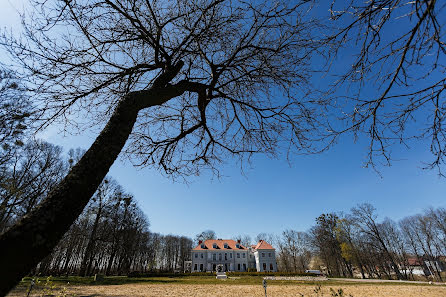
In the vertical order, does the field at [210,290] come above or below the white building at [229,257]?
below

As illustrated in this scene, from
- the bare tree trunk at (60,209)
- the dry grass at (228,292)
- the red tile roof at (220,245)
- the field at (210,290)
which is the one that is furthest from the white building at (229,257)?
the bare tree trunk at (60,209)

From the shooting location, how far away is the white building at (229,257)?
161 ft

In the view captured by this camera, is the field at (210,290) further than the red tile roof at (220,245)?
No

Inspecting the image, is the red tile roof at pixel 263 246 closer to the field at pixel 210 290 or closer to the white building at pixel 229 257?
the white building at pixel 229 257

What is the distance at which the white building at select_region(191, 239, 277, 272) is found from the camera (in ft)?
161

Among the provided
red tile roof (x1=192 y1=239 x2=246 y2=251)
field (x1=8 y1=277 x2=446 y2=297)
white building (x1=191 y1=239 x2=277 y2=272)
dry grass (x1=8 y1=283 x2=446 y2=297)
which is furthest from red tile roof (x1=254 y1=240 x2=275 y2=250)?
dry grass (x1=8 y1=283 x2=446 y2=297)

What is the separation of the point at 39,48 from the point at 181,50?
1.90 m

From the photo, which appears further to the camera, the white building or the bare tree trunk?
the white building

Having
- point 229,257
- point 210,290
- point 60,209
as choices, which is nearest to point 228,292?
point 210,290

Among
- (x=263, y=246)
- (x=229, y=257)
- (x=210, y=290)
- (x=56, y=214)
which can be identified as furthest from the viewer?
(x=229, y=257)

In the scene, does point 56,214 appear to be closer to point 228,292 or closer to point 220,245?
point 228,292

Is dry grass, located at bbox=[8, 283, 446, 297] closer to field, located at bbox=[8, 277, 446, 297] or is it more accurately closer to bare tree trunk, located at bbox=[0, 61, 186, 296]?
field, located at bbox=[8, 277, 446, 297]

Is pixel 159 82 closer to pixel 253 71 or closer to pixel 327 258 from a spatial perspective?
pixel 253 71

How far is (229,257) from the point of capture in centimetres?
5184
